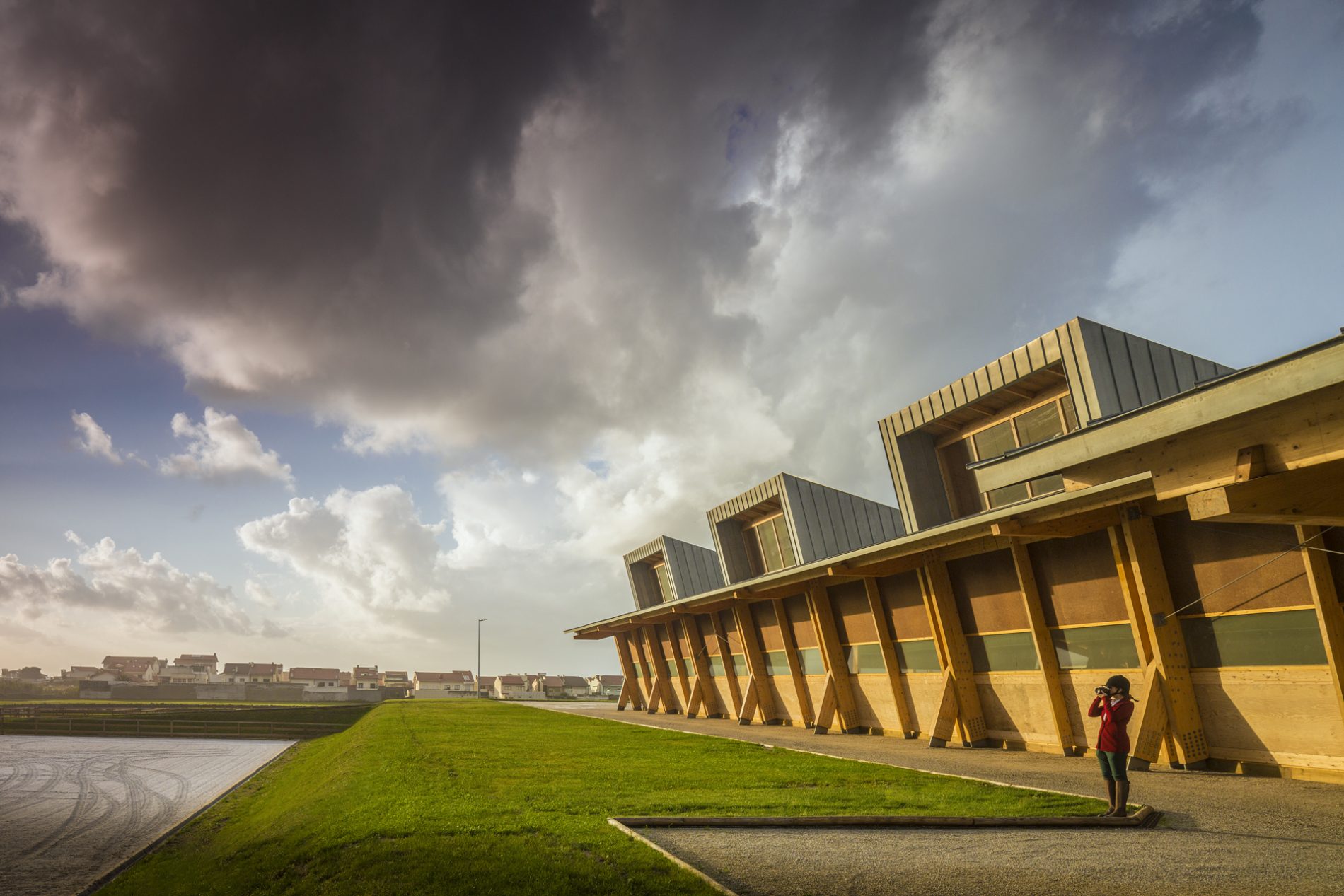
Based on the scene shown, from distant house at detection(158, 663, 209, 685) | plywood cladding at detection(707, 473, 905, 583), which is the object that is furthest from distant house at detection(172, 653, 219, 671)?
plywood cladding at detection(707, 473, 905, 583)

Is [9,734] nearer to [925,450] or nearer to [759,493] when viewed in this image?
[759,493]

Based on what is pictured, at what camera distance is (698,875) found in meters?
6.71

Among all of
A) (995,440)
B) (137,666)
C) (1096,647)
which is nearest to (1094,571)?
(1096,647)

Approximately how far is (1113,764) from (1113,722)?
0.58 m

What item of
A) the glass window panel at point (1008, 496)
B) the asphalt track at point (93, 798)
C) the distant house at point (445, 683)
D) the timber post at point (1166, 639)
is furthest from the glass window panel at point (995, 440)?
the distant house at point (445, 683)

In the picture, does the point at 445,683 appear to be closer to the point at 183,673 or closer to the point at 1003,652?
the point at 183,673

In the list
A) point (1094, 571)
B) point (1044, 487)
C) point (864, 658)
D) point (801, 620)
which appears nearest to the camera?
point (1094, 571)

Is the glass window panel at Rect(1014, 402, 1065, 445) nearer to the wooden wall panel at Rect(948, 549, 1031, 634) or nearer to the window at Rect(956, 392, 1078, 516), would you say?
the window at Rect(956, 392, 1078, 516)

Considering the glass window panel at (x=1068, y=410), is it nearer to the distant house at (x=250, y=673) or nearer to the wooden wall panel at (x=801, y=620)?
the wooden wall panel at (x=801, y=620)

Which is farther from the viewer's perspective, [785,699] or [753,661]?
[753,661]

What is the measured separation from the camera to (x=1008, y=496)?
18375mm

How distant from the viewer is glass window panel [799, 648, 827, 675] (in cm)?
2422

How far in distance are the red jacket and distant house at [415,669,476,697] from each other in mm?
139165

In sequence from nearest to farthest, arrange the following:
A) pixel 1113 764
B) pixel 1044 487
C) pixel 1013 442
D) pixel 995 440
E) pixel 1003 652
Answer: pixel 1113 764 → pixel 1003 652 → pixel 1044 487 → pixel 1013 442 → pixel 995 440
